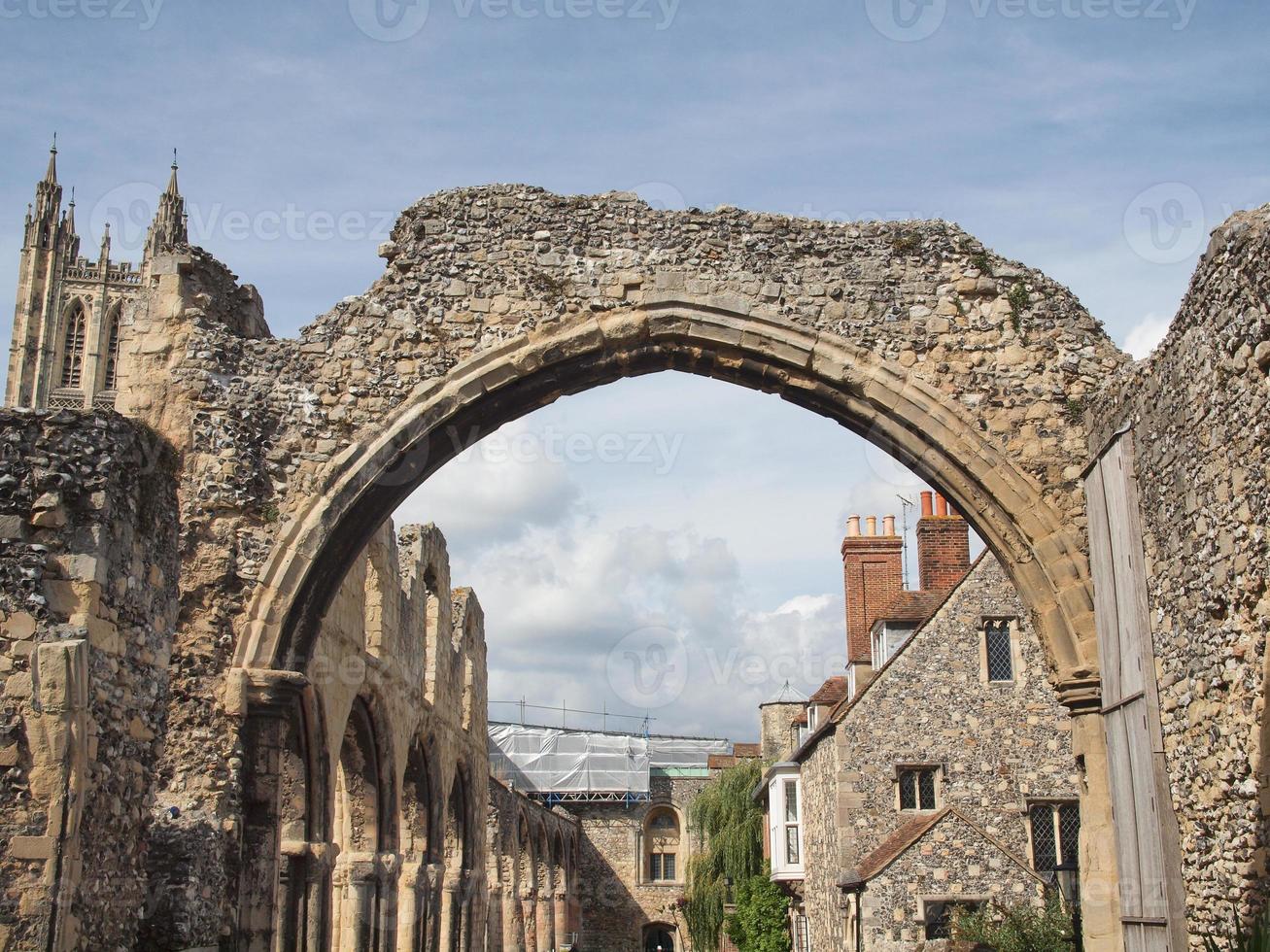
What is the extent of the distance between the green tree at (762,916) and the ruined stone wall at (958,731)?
6895 millimetres

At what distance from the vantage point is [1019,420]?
873cm

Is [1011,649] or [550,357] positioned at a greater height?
[550,357]

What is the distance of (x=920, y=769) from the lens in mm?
16281

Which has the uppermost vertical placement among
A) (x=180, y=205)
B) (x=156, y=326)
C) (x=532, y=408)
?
(x=180, y=205)

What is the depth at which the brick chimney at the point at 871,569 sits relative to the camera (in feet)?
65.9

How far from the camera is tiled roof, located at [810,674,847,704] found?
70.4 feet

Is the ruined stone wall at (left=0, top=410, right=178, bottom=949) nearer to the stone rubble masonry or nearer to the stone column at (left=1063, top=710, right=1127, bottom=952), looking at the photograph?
the stone rubble masonry

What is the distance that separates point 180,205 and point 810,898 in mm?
44734

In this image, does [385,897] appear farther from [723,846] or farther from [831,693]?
[723,846]

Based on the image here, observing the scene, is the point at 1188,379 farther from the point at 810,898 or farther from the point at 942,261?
the point at 810,898

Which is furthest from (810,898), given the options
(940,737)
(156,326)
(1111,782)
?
(156,326)

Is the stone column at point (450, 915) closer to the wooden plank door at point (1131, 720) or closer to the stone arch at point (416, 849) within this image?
the stone arch at point (416, 849)

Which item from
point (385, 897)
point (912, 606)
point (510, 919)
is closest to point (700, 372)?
point (385, 897)

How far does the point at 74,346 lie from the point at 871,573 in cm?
4582
